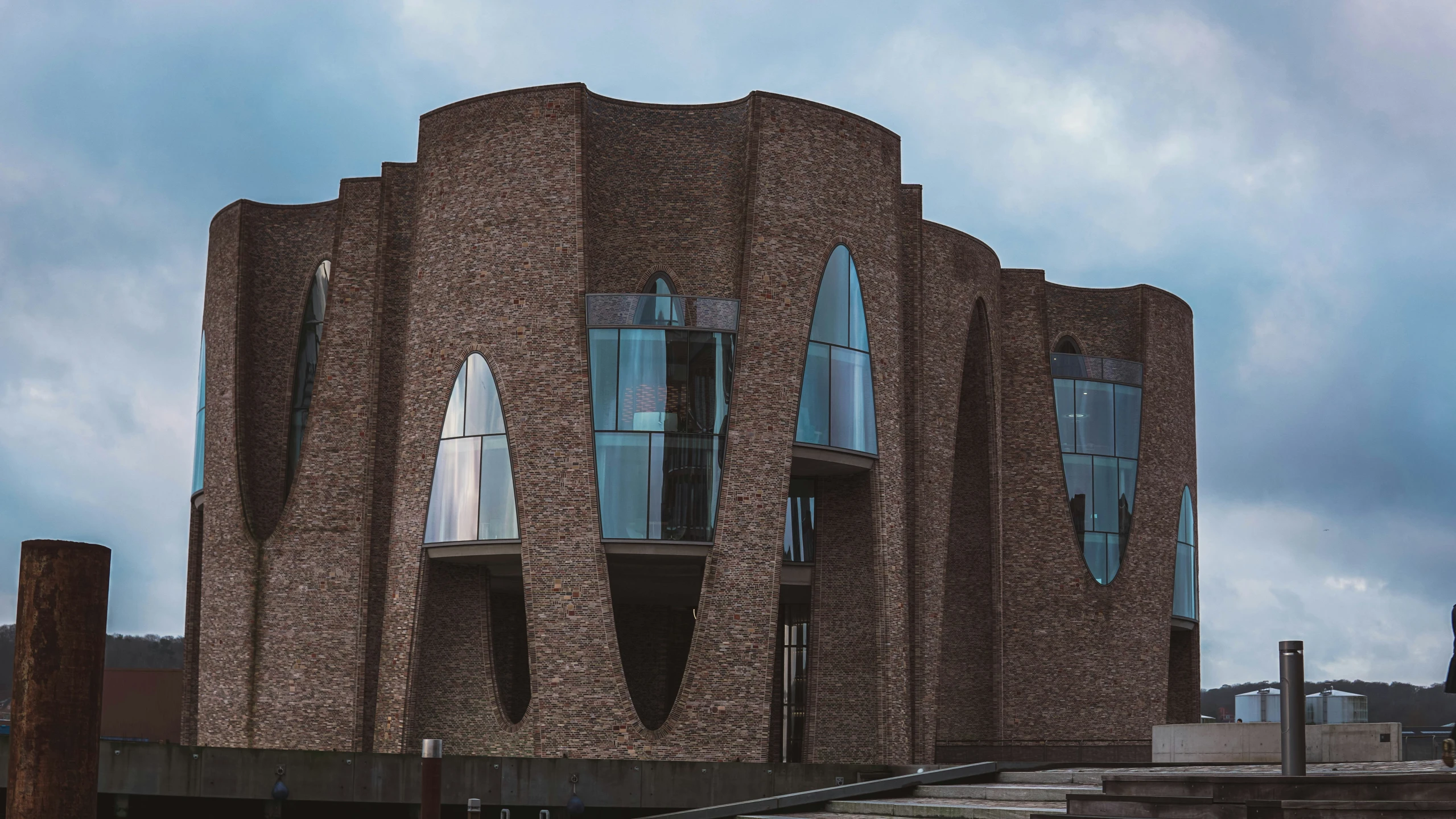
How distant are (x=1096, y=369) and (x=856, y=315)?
12550mm

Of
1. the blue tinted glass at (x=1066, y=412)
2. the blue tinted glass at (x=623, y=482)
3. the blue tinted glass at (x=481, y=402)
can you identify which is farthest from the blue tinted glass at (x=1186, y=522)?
the blue tinted glass at (x=481, y=402)

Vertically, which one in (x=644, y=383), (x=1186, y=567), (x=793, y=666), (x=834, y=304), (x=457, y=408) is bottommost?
(x=793, y=666)

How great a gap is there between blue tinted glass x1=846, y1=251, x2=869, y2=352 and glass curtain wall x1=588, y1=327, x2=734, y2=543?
277 cm

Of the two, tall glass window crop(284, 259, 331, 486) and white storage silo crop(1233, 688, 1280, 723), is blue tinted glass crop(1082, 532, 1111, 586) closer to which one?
white storage silo crop(1233, 688, 1280, 723)

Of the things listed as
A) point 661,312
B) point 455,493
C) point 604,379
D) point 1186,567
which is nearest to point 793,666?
point 455,493

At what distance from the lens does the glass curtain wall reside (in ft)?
90.9

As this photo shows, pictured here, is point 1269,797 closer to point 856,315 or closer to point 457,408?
point 856,315

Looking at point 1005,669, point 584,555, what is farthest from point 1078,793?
point 1005,669

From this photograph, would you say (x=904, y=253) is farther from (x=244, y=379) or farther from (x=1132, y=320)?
(x=244, y=379)

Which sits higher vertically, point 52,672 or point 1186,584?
point 1186,584

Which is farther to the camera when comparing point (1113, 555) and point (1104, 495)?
point (1104, 495)

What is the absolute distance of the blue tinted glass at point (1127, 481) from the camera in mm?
39750

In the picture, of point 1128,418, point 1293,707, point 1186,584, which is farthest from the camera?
point 1186,584

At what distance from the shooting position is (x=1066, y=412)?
39594 mm
